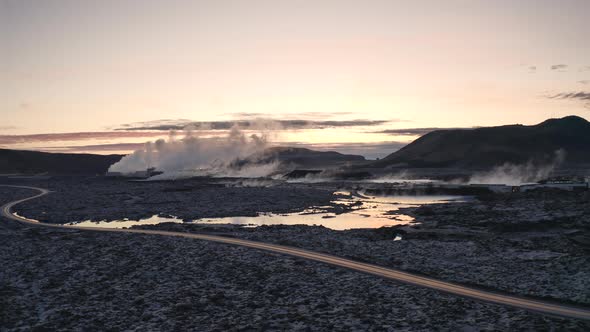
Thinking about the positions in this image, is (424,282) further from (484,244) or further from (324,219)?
(324,219)

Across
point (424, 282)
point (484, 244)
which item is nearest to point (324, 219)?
point (484, 244)

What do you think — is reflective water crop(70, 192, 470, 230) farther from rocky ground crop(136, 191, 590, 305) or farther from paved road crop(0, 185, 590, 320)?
paved road crop(0, 185, 590, 320)

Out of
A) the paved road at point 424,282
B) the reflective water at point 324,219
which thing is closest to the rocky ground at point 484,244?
the paved road at point 424,282

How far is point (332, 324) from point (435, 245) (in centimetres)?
1736

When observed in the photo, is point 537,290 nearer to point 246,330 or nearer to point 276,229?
point 246,330

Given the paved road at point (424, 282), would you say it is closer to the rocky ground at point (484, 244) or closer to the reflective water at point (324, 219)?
the rocky ground at point (484, 244)

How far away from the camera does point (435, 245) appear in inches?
1329

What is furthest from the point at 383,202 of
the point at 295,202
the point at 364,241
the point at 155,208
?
the point at 364,241

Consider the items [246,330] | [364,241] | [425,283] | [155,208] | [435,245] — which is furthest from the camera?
[155,208]

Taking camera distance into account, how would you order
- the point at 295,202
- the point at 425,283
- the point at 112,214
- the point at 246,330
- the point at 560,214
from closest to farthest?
the point at 246,330 < the point at 425,283 < the point at 560,214 < the point at 112,214 < the point at 295,202

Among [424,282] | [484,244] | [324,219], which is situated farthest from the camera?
[324,219]

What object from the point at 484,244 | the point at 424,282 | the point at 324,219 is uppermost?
the point at 424,282

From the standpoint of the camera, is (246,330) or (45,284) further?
(45,284)

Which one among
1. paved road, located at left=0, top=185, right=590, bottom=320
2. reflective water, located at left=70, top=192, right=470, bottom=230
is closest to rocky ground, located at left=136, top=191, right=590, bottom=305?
paved road, located at left=0, top=185, right=590, bottom=320
